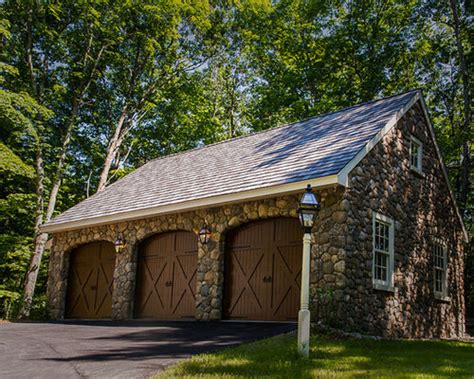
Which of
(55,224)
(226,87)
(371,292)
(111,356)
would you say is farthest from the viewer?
(226,87)

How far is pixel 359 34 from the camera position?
25.0 m

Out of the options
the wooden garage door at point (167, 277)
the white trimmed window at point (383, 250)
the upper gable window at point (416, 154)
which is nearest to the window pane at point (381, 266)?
the white trimmed window at point (383, 250)

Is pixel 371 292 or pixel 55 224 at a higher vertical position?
pixel 55 224

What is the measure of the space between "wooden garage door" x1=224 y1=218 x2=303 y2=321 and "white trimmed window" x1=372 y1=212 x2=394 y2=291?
5.15ft

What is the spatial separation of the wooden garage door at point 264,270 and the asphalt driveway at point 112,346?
628mm

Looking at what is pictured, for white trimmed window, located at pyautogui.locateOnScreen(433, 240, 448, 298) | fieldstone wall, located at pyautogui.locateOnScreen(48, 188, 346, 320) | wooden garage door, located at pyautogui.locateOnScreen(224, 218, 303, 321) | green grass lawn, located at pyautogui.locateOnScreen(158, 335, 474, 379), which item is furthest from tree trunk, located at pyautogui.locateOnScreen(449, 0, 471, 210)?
green grass lawn, located at pyautogui.locateOnScreen(158, 335, 474, 379)

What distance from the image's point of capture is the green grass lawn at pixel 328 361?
255 inches

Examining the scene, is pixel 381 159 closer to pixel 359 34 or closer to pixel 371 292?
pixel 371 292

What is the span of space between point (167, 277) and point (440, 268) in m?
6.93

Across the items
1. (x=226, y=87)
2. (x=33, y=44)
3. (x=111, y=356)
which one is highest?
(x=226, y=87)

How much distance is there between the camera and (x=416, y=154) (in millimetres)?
13555

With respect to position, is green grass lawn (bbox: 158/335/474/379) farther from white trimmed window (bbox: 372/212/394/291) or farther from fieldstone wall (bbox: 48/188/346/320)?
white trimmed window (bbox: 372/212/394/291)

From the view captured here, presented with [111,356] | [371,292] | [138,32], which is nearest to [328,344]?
[371,292]

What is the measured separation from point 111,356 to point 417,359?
439 centimetres
